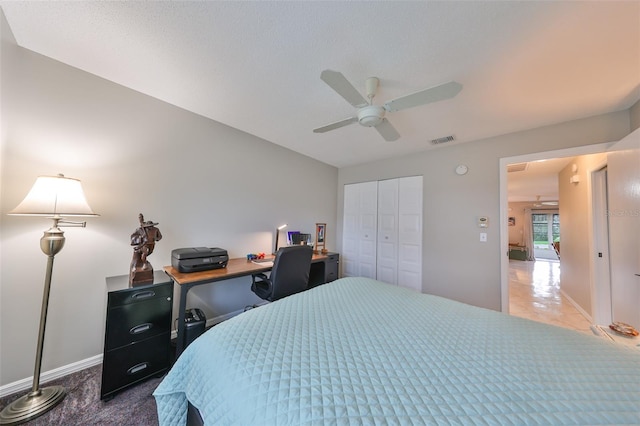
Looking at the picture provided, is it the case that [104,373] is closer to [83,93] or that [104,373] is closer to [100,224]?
[100,224]

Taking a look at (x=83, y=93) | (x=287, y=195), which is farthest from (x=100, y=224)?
(x=287, y=195)

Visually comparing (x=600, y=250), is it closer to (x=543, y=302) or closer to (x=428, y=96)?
(x=543, y=302)

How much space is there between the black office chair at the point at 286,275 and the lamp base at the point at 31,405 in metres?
1.46

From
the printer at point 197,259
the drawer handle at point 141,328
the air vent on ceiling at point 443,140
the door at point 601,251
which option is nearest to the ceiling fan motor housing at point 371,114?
the air vent on ceiling at point 443,140

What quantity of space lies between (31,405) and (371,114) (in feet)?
9.83

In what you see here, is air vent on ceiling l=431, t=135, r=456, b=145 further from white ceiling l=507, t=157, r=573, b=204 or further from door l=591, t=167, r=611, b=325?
door l=591, t=167, r=611, b=325

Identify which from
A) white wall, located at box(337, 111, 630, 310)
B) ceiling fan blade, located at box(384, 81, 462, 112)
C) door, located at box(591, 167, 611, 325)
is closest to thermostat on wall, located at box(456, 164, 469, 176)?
white wall, located at box(337, 111, 630, 310)

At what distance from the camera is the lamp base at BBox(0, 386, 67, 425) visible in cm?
125

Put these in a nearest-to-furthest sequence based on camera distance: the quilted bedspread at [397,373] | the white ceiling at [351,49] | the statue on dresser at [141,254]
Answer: the quilted bedspread at [397,373] → the white ceiling at [351,49] → the statue on dresser at [141,254]

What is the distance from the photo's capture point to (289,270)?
218 cm

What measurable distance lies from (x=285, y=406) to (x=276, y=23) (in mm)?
1823

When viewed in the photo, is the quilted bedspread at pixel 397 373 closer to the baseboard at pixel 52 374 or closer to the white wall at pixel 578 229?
the baseboard at pixel 52 374

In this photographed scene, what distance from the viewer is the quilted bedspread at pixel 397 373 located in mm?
620

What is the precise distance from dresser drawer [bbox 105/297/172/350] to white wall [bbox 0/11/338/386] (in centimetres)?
54
